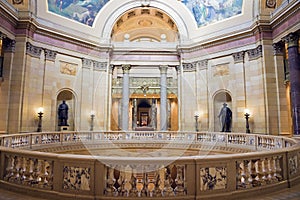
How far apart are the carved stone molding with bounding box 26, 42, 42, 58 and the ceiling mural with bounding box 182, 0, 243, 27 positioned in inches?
546

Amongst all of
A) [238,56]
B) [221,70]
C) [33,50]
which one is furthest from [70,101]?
[238,56]

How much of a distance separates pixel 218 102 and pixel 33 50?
1520cm

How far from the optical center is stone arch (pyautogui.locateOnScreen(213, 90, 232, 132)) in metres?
19.5

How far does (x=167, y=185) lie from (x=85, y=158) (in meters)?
1.71

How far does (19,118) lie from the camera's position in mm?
15320

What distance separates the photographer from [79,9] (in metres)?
20.2

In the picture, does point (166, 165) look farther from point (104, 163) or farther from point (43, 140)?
point (43, 140)

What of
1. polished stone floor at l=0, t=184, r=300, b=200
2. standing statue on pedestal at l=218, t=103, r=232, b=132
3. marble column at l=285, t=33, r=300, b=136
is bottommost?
polished stone floor at l=0, t=184, r=300, b=200

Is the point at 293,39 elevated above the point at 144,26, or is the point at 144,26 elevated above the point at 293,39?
the point at 144,26

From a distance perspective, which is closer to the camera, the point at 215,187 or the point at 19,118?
the point at 215,187

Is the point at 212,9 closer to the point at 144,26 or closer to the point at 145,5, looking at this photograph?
the point at 145,5

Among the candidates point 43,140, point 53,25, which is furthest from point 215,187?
point 53,25

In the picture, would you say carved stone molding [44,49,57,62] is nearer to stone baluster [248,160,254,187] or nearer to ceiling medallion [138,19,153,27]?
ceiling medallion [138,19,153,27]

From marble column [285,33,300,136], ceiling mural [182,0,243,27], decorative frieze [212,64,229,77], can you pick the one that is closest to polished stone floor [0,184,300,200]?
marble column [285,33,300,136]
